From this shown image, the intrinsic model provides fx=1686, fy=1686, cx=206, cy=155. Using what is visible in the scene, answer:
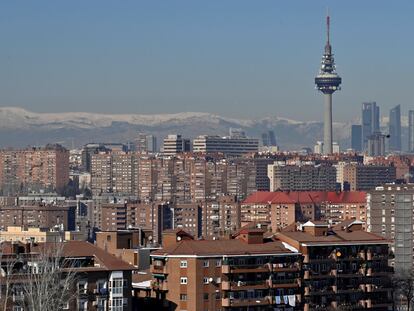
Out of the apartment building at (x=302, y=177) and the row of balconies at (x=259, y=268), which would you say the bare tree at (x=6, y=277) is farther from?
the apartment building at (x=302, y=177)

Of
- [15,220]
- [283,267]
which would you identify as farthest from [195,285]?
[15,220]

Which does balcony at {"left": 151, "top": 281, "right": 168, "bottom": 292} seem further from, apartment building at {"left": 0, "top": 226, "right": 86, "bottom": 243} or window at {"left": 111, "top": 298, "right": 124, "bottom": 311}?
apartment building at {"left": 0, "top": 226, "right": 86, "bottom": 243}

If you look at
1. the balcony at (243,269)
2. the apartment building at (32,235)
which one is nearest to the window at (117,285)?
the balcony at (243,269)

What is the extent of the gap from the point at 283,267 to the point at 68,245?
19.9 feet

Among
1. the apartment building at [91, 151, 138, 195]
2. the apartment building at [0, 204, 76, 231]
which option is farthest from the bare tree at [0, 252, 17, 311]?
the apartment building at [91, 151, 138, 195]

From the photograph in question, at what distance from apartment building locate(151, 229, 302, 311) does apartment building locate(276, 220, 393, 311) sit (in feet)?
3.43

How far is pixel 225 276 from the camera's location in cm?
4288

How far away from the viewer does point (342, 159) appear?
18100 centimetres

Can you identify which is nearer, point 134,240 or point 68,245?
point 68,245

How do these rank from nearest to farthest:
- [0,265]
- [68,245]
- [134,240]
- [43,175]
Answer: [0,265] < [68,245] < [134,240] < [43,175]

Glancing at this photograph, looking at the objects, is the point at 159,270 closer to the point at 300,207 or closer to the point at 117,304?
the point at 117,304

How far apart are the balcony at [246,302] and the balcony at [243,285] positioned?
0.93ft

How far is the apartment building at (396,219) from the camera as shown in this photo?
6519cm

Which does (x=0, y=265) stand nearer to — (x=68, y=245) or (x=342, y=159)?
(x=68, y=245)
